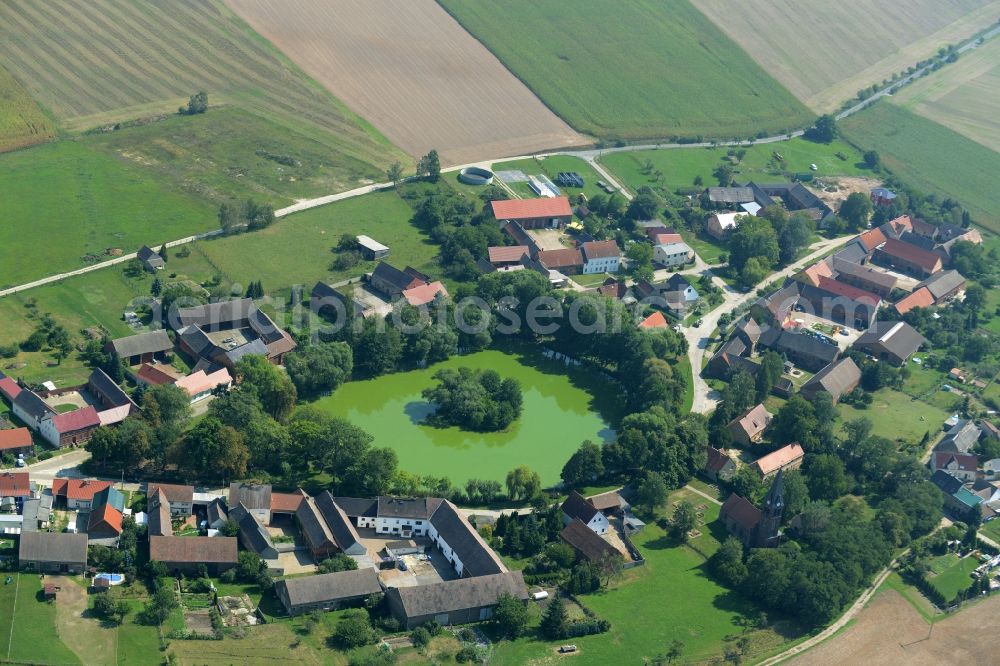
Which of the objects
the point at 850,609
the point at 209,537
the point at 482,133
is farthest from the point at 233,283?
the point at 850,609

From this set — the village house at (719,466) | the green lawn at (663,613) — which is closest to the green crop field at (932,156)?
the village house at (719,466)

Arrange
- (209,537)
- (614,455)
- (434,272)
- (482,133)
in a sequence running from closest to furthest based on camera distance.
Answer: (209,537) < (614,455) < (434,272) < (482,133)

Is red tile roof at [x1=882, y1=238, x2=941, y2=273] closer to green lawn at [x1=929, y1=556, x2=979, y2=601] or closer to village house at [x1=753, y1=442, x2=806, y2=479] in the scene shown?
village house at [x1=753, y1=442, x2=806, y2=479]

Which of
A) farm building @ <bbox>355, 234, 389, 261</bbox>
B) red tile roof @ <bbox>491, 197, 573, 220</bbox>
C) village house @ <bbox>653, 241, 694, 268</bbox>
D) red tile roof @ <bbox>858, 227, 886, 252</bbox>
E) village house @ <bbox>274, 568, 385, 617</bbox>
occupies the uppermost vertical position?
red tile roof @ <bbox>858, 227, 886, 252</bbox>

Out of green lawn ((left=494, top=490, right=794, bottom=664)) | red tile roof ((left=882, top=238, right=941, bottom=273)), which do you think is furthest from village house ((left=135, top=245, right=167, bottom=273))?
red tile roof ((left=882, top=238, right=941, bottom=273))

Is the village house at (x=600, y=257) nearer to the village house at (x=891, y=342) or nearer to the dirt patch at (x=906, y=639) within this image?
the village house at (x=891, y=342)

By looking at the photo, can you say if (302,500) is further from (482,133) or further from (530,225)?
(482,133)

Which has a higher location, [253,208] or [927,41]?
[927,41]
